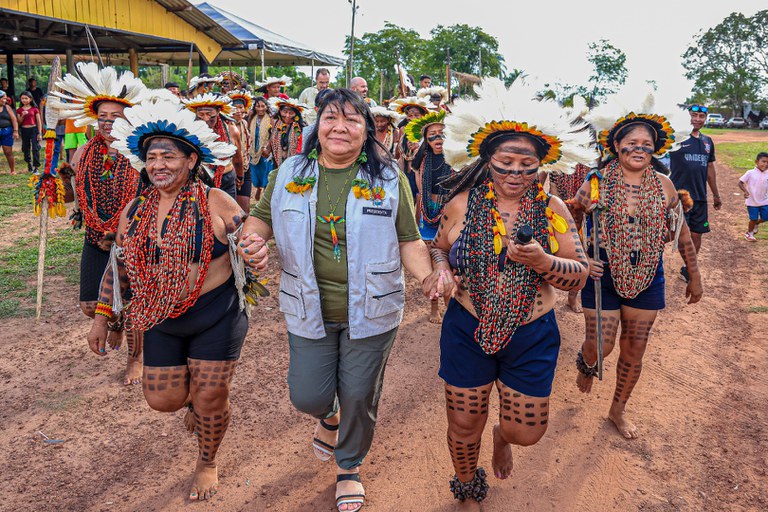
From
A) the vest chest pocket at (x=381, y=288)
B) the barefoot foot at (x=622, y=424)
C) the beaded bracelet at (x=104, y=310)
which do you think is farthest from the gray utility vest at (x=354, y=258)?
the barefoot foot at (x=622, y=424)

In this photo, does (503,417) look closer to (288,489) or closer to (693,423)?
(288,489)

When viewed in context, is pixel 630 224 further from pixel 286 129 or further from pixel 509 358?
pixel 286 129

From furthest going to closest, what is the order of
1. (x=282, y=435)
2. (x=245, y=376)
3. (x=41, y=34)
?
(x=41, y=34)
(x=245, y=376)
(x=282, y=435)

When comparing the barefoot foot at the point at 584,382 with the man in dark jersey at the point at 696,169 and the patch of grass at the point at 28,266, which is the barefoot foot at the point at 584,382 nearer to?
the man in dark jersey at the point at 696,169

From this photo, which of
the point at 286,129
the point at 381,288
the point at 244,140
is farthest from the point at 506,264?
the point at 286,129

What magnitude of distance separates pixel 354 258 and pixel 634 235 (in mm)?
2030

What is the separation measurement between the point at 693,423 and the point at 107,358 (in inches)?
185

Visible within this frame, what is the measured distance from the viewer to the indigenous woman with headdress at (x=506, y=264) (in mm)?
2980

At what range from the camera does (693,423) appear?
432 centimetres

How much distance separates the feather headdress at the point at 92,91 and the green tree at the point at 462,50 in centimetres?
3564

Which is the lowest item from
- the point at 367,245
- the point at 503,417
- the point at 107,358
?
the point at 107,358

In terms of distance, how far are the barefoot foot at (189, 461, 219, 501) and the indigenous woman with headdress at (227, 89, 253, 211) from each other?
4.84 m

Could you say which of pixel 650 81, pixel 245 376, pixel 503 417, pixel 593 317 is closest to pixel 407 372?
pixel 245 376

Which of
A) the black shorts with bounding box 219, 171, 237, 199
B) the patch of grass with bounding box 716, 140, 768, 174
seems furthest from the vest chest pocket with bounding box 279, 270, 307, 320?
the patch of grass with bounding box 716, 140, 768, 174
